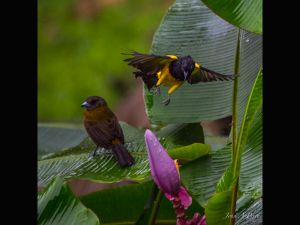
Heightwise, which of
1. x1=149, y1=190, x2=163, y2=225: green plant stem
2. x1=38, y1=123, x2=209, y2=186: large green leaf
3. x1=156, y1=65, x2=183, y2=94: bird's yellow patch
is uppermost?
x1=156, y1=65, x2=183, y2=94: bird's yellow patch

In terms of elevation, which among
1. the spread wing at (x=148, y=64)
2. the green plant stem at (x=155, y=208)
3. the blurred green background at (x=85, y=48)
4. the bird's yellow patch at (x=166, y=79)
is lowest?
the blurred green background at (x=85, y=48)

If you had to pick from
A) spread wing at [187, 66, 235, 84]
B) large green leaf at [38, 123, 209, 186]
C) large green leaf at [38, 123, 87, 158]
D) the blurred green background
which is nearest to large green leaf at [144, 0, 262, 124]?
large green leaf at [38, 123, 209, 186]

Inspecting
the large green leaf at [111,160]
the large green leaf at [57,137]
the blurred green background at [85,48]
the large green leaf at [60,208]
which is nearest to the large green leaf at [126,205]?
the large green leaf at [111,160]

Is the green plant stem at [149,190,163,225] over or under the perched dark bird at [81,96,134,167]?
under

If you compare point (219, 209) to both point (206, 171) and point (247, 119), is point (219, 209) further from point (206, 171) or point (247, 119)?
point (206, 171)

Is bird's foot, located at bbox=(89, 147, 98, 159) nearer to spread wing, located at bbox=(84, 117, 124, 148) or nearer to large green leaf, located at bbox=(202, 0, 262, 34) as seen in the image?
spread wing, located at bbox=(84, 117, 124, 148)

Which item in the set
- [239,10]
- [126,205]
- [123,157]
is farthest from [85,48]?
[239,10]

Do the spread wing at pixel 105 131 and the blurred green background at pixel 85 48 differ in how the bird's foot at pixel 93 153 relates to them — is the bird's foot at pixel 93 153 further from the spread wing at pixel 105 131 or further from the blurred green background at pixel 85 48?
the blurred green background at pixel 85 48
